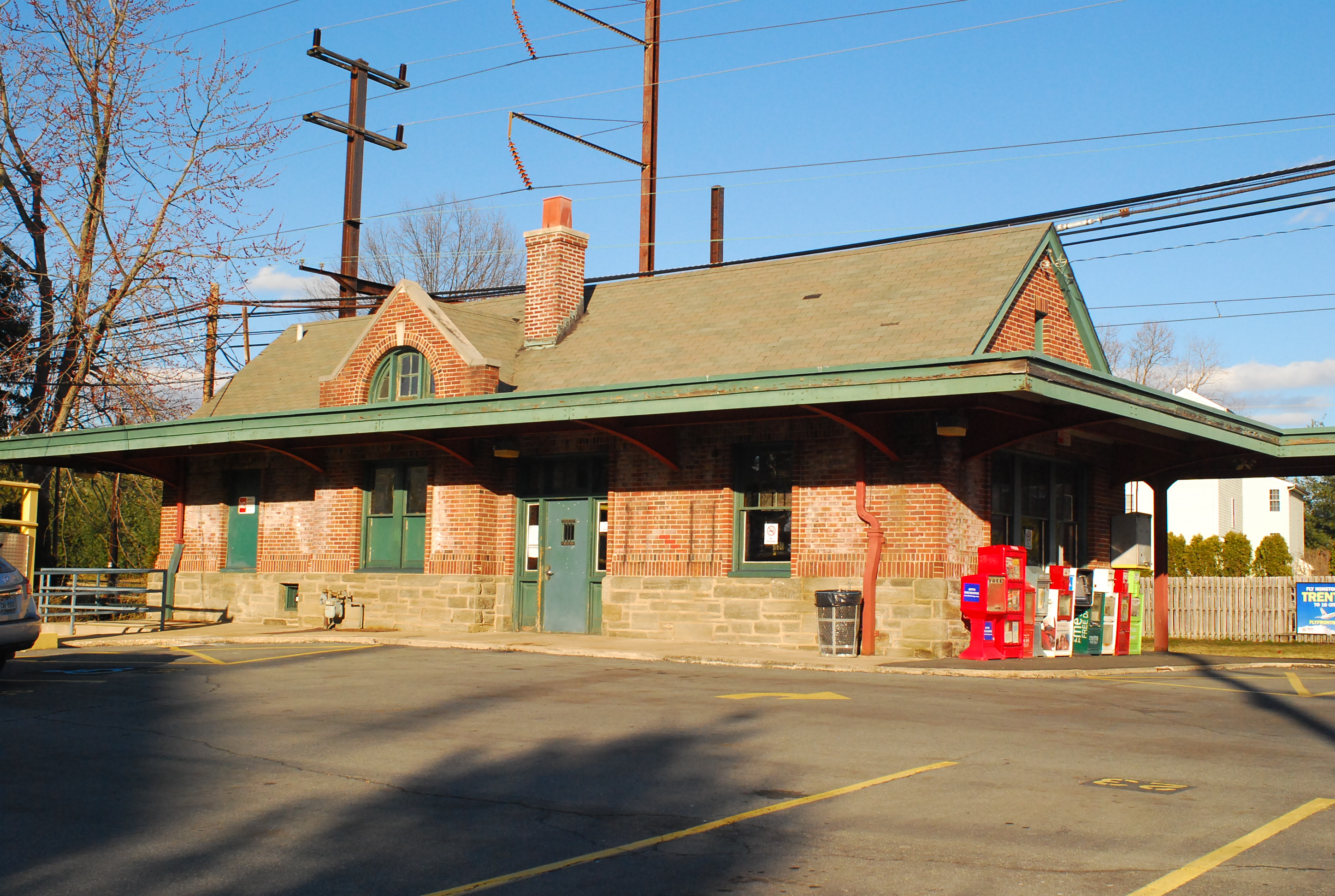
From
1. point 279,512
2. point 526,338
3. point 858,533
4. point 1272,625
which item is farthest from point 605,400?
point 1272,625

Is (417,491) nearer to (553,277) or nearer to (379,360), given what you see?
(379,360)

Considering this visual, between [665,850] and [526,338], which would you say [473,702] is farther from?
[526,338]

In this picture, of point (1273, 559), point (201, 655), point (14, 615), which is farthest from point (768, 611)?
point (1273, 559)

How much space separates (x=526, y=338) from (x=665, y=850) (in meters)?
18.1

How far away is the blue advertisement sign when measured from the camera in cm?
2697

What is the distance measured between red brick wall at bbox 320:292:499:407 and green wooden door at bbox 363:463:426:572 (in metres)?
1.56

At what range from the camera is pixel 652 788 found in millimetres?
7844

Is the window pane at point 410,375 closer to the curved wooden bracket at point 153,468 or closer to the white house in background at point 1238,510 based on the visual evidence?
the curved wooden bracket at point 153,468

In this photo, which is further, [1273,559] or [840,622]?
[1273,559]

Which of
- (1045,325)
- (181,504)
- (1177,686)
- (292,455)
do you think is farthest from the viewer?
(181,504)

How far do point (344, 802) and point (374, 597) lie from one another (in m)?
15.9

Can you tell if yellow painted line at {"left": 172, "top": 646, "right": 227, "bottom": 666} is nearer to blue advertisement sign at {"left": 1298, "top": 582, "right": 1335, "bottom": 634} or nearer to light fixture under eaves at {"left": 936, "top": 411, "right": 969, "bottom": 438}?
light fixture under eaves at {"left": 936, "top": 411, "right": 969, "bottom": 438}

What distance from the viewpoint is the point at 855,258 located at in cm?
2175

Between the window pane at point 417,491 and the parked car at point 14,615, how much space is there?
999 cm
